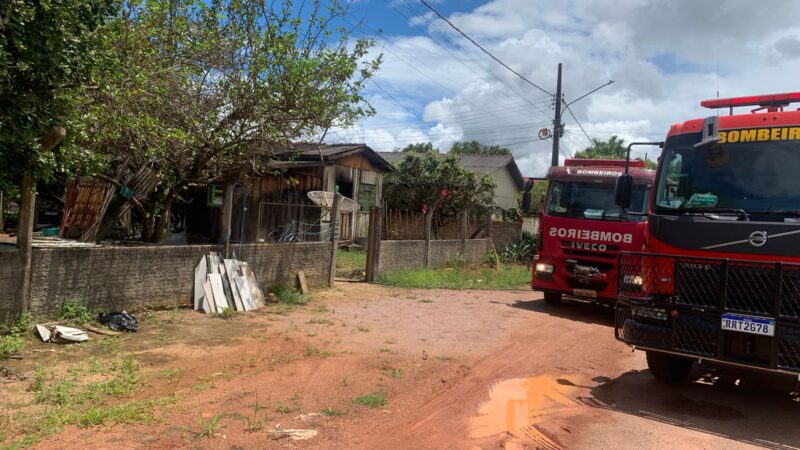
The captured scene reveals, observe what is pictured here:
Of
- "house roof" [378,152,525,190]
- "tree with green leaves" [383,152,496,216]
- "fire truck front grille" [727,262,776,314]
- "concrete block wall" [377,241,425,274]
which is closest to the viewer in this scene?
"fire truck front grille" [727,262,776,314]

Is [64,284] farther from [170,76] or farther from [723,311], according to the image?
[723,311]

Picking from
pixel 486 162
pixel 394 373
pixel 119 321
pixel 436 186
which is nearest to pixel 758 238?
pixel 394 373

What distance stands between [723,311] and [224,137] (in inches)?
299

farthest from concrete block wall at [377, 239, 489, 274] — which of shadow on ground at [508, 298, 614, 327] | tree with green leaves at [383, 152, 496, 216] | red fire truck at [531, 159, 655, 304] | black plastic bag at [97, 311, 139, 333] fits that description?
black plastic bag at [97, 311, 139, 333]

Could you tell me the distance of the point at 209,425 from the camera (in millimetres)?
4141

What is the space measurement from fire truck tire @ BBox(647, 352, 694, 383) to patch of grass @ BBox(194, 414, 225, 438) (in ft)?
14.4

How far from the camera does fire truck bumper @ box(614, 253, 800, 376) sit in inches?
179

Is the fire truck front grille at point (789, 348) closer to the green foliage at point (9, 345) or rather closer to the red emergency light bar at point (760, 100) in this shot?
the red emergency light bar at point (760, 100)

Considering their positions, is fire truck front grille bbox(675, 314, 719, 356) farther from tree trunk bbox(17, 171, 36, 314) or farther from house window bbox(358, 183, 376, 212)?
house window bbox(358, 183, 376, 212)

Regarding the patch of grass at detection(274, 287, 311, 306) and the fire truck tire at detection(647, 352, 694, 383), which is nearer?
the fire truck tire at detection(647, 352, 694, 383)

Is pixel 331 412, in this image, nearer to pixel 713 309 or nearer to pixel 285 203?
pixel 713 309

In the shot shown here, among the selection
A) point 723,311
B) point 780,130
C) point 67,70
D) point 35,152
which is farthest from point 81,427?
point 780,130

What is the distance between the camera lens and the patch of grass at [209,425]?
4.00 meters

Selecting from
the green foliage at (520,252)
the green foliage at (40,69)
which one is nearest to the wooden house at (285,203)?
the green foliage at (520,252)
